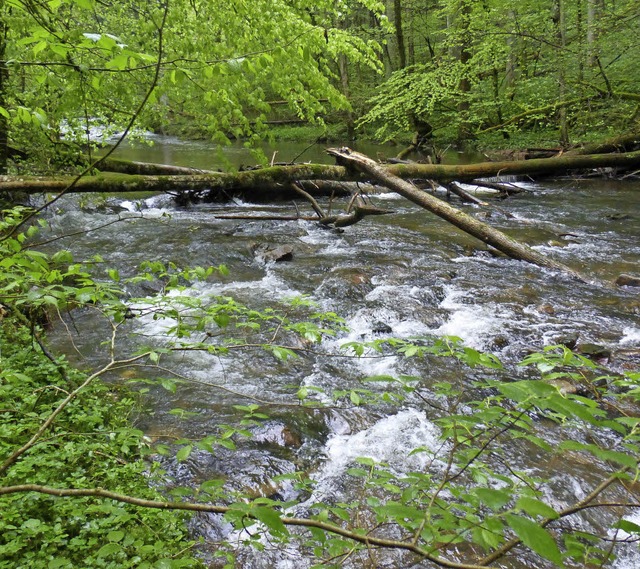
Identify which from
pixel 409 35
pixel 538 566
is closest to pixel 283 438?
pixel 538 566

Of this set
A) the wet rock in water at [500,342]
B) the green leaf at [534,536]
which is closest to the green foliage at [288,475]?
the green leaf at [534,536]

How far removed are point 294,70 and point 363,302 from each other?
3612 millimetres

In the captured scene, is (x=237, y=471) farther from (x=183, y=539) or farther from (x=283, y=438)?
(x=183, y=539)

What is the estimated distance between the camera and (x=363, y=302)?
7.05 meters

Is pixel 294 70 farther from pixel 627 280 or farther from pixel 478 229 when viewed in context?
pixel 627 280

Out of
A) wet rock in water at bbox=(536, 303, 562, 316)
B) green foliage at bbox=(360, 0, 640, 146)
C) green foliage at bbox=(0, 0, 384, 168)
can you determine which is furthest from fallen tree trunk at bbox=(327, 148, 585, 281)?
green foliage at bbox=(360, 0, 640, 146)

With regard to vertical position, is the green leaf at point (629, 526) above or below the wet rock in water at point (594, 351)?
above

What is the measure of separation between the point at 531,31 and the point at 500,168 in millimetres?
6896

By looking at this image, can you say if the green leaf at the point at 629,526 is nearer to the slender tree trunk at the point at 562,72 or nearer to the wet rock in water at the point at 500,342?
the wet rock in water at the point at 500,342

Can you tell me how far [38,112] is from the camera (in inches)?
77.7

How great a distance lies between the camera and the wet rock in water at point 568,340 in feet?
17.6

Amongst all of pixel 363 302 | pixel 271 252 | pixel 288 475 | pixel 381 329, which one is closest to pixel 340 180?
pixel 271 252

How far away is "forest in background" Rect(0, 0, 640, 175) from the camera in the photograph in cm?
258

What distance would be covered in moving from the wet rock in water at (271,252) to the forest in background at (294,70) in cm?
272
